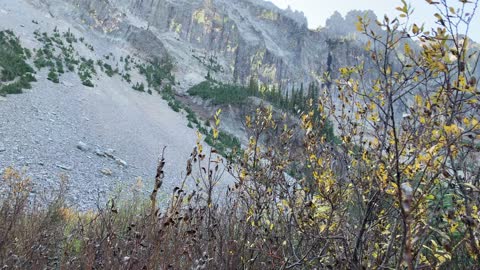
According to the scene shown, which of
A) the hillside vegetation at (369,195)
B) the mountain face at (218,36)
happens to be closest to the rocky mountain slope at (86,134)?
the hillside vegetation at (369,195)

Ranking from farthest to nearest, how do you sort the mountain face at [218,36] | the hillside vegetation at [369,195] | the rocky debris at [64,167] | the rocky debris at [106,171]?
the mountain face at [218,36] < the rocky debris at [106,171] < the rocky debris at [64,167] < the hillside vegetation at [369,195]

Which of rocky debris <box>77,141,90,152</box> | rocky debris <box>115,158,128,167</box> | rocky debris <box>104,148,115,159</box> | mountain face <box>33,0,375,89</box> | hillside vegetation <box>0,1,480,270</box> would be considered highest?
mountain face <box>33,0,375,89</box>

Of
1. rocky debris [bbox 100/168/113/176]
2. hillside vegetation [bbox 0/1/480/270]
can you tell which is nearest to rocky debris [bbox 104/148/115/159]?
rocky debris [bbox 100/168/113/176]

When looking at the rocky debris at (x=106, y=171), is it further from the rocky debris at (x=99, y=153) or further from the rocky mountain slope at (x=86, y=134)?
the rocky debris at (x=99, y=153)

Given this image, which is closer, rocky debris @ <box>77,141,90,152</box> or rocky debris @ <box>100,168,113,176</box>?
rocky debris @ <box>100,168,113,176</box>

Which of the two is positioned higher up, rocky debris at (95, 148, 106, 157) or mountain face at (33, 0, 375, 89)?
mountain face at (33, 0, 375, 89)

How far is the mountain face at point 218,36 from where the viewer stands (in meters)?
33.7

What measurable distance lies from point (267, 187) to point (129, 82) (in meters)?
22.6

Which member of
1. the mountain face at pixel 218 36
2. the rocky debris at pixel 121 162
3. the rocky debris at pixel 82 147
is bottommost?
the rocky debris at pixel 121 162

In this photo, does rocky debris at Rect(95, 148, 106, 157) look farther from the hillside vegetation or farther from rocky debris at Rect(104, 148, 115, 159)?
the hillside vegetation

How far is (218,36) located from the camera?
49969 mm

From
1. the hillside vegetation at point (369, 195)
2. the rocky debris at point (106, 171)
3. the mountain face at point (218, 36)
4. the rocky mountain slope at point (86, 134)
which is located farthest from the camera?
the mountain face at point (218, 36)

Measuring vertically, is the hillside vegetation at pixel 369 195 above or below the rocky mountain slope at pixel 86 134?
above

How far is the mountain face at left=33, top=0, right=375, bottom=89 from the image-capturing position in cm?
3366
